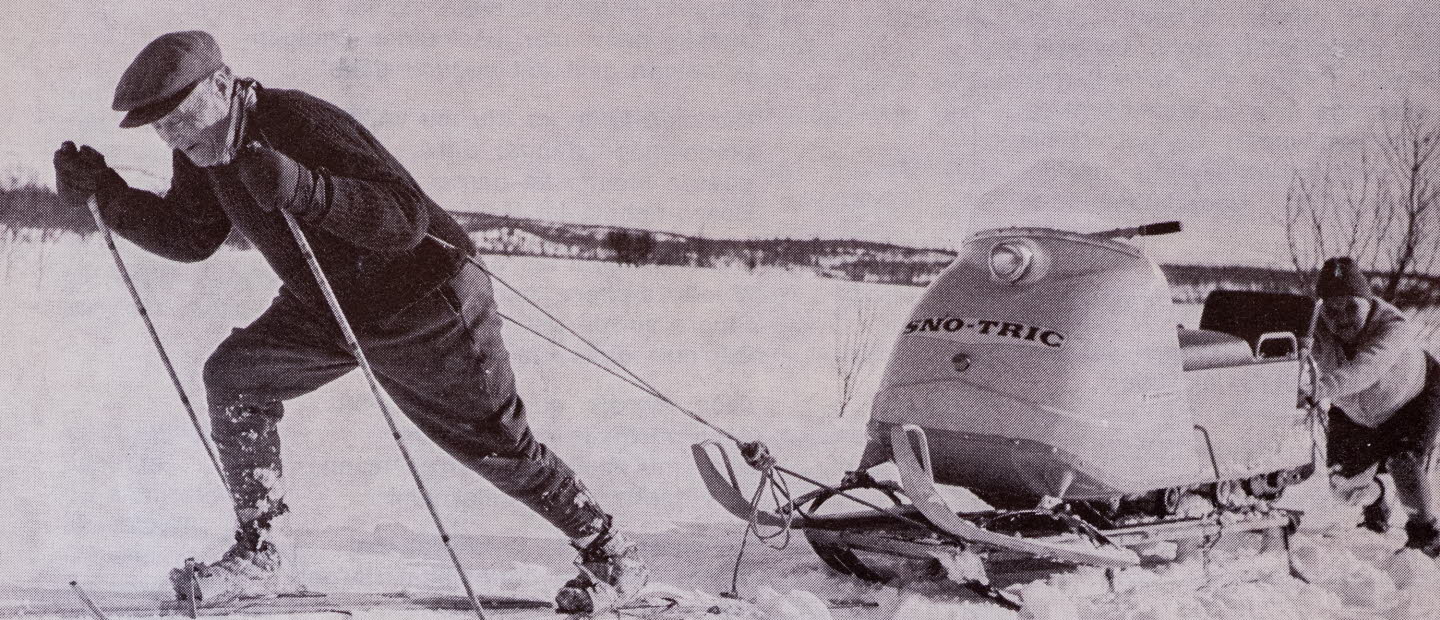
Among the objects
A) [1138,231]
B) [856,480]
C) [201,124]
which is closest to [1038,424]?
[856,480]

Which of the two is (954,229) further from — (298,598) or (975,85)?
(298,598)

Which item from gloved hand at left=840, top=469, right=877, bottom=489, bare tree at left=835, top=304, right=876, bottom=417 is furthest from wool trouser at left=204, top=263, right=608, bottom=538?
bare tree at left=835, top=304, right=876, bottom=417

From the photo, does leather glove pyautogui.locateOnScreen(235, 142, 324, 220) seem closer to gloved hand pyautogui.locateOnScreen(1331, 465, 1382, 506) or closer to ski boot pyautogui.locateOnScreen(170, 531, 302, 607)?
ski boot pyautogui.locateOnScreen(170, 531, 302, 607)

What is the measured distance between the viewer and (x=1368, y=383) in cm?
335

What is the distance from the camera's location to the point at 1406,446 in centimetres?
340

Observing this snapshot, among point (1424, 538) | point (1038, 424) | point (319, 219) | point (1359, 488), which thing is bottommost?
point (1424, 538)

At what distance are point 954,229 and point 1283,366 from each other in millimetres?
905

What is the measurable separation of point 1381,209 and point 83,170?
137 inches

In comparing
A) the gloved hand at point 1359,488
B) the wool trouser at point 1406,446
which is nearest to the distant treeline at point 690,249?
the wool trouser at point 1406,446

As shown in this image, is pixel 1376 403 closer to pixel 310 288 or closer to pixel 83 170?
pixel 310 288

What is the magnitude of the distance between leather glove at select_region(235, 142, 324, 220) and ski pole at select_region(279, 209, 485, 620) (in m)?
0.06

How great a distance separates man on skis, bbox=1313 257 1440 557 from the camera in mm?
3359

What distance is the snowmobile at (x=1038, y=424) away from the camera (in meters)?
2.58

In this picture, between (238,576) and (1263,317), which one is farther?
(1263,317)
